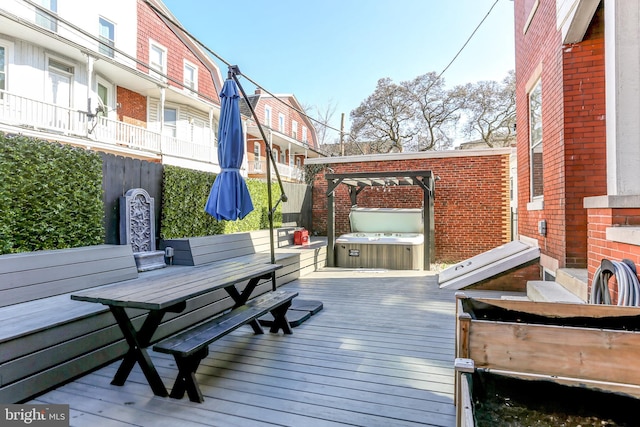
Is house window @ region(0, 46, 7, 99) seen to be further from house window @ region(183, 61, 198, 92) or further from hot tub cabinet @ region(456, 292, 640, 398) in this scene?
hot tub cabinet @ region(456, 292, 640, 398)

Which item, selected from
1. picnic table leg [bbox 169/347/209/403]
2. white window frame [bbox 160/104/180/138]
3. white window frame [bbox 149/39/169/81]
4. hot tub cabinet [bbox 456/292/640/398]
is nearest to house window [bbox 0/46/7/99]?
white window frame [bbox 149/39/169/81]

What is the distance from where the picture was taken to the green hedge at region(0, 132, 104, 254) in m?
3.78

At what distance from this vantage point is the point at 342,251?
7.71m

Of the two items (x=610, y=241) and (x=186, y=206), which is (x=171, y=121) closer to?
(x=186, y=206)

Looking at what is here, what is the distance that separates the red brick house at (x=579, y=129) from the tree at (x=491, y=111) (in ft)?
40.0

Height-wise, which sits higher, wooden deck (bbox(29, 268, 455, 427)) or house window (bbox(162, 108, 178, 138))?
house window (bbox(162, 108, 178, 138))

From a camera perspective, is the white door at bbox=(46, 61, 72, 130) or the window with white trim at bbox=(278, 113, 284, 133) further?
the window with white trim at bbox=(278, 113, 284, 133)

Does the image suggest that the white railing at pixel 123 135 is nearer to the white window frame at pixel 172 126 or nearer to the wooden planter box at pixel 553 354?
the white window frame at pixel 172 126

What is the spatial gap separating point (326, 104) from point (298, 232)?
1609 cm

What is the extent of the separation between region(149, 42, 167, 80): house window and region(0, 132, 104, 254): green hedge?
9.05 m

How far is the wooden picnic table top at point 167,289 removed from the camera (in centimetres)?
225

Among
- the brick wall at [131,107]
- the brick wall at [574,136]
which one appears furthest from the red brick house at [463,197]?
the brick wall at [131,107]

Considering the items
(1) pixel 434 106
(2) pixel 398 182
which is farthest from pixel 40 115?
(1) pixel 434 106

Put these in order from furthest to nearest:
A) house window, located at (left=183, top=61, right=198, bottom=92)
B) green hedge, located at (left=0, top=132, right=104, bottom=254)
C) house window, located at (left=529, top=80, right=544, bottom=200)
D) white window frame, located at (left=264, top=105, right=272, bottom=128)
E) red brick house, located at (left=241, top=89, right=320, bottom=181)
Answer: white window frame, located at (left=264, top=105, right=272, bottom=128) → red brick house, located at (left=241, top=89, right=320, bottom=181) → house window, located at (left=183, top=61, right=198, bottom=92) → house window, located at (left=529, top=80, right=544, bottom=200) → green hedge, located at (left=0, top=132, right=104, bottom=254)
